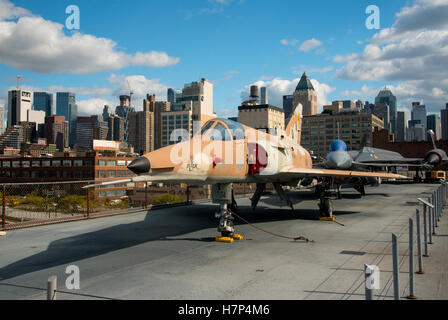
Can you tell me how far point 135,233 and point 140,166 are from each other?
5.89 metres

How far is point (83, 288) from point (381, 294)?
611 cm

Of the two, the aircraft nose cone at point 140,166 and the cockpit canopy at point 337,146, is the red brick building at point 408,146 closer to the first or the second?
the cockpit canopy at point 337,146

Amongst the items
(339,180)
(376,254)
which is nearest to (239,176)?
(376,254)

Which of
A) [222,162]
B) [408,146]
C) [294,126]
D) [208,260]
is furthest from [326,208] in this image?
[408,146]

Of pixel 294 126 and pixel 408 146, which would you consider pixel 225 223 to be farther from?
pixel 408 146

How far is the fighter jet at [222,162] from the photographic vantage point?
9.83 metres

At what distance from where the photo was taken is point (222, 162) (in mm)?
11875

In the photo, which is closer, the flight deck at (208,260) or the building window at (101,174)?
the flight deck at (208,260)

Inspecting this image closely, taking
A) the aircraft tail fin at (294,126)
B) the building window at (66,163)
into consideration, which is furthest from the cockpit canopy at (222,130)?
the building window at (66,163)

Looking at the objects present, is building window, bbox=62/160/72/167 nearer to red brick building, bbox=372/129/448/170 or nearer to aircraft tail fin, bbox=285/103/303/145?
red brick building, bbox=372/129/448/170

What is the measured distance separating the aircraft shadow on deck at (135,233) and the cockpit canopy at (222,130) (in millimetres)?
3814
